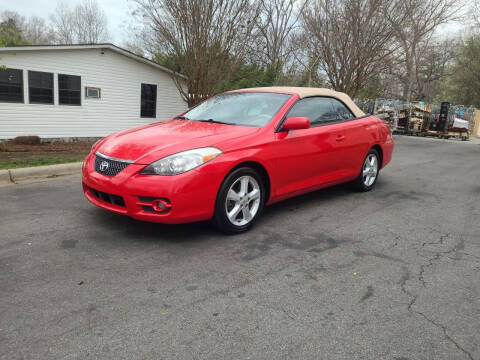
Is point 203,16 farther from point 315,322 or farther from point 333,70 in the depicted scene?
point 315,322

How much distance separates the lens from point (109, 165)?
384 centimetres

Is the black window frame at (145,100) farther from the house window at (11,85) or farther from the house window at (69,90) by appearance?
the house window at (11,85)

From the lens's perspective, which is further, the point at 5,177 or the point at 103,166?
the point at 5,177

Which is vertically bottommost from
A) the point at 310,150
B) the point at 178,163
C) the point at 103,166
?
the point at 103,166

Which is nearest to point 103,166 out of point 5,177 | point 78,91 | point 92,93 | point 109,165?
point 109,165

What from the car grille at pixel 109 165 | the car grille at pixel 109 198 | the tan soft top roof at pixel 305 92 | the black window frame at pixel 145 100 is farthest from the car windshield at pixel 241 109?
the black window frame at pixel 145 100

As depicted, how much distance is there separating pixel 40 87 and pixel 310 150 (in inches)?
496

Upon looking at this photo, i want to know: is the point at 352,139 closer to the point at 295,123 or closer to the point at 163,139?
the point at 295,123

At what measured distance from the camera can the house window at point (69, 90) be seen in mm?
14523

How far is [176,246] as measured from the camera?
3682 mm

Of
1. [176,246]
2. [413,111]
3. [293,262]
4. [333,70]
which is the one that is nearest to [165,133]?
[176,246]

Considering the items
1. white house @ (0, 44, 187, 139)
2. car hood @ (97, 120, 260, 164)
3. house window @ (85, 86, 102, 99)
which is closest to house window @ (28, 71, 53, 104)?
white house @ (0, 44, 187, 139)

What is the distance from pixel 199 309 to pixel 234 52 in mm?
13406

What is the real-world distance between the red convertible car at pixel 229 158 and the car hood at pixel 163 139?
0.01 m
